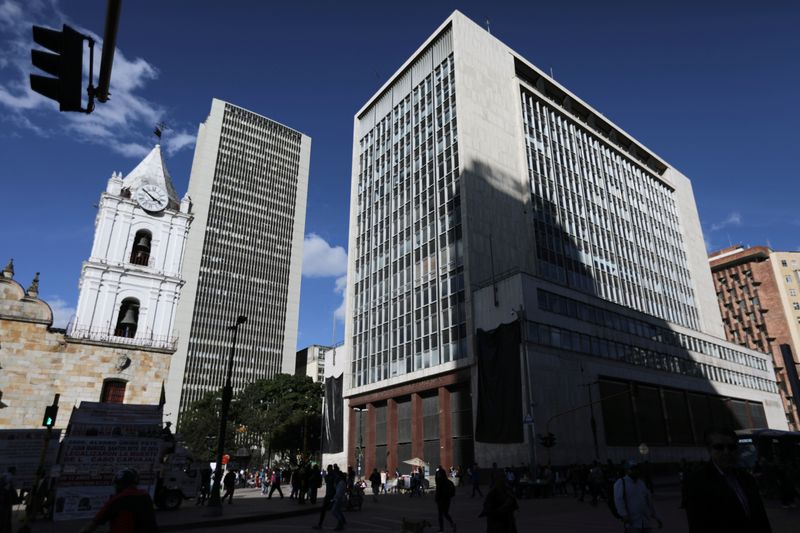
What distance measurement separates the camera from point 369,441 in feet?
179

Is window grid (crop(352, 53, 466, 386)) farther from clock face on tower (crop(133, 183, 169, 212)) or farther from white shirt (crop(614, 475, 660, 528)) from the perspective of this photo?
white shirt (crop(614, 475, 660, 528))

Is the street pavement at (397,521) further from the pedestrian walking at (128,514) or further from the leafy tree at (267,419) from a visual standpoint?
the leafy tree at (267,419)

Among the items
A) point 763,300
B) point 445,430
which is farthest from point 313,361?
point 763,300

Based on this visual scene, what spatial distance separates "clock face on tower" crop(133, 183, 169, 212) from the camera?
34875 millimetres

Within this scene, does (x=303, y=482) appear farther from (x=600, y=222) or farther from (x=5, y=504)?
(x=600, y=222)

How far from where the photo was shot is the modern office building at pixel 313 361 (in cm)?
13362

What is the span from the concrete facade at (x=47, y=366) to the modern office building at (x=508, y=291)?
24746mm

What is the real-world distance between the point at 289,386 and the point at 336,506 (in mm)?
61424

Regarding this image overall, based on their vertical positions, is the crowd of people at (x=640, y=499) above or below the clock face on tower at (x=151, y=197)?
below

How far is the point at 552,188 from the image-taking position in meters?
60.8

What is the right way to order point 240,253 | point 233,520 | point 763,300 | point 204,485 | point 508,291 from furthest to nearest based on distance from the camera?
1. point 240,253
2. point 763,300
3. point 508,291
4. point 204,485
5. point 233,520

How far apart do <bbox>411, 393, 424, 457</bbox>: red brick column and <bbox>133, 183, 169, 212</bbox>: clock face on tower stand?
2869 cm

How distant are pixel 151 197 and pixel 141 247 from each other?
3578 millimetres

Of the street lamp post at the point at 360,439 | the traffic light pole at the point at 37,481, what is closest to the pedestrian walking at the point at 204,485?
the traffic light pole at the point at 37,481
